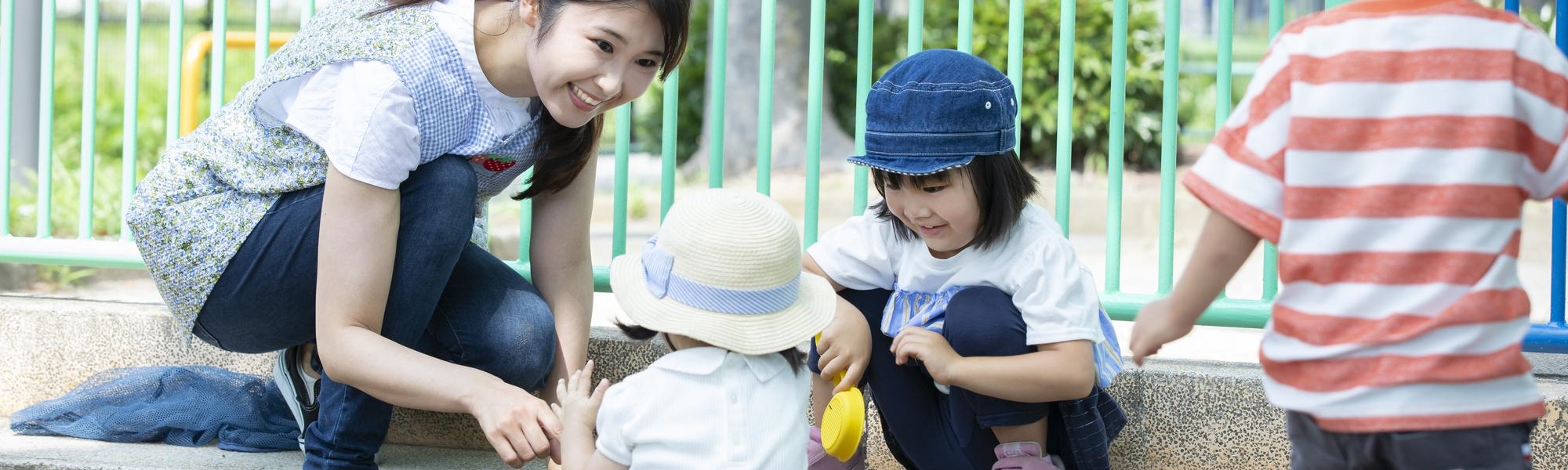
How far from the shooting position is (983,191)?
89.6 inches

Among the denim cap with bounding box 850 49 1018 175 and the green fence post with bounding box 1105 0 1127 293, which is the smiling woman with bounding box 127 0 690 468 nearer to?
the denim cap with bounding box 850 49 1018 175

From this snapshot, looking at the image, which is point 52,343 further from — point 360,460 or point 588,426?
point 588,426

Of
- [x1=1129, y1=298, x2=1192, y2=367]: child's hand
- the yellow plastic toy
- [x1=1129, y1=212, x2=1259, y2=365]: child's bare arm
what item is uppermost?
[x1=1129, y1=212, x2=1259, y2=365]: child's bare arm

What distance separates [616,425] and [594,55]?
61 centimetres

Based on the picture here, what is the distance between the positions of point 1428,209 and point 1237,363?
3.84ft

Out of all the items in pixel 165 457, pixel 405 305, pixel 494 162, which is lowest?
pixel 165 457

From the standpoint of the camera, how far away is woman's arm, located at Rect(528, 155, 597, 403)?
2.57 m

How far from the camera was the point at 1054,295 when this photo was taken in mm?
2199

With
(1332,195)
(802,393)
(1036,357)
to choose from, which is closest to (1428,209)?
(1332,195)

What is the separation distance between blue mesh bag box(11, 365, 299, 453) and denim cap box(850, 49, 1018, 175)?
4.12 ft

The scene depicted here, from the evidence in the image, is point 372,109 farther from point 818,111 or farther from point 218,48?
point 218,48

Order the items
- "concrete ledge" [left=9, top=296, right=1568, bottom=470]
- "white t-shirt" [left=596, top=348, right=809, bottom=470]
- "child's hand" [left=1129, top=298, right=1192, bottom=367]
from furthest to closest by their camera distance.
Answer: "concrete ledge" [left=9, top=296, right=1568, bottom=470]
"white t-shirt" [left=596, top=348, right=809, bottom=470]
"child's hand" [left=1129, top=298, right=1192, bottom=367]

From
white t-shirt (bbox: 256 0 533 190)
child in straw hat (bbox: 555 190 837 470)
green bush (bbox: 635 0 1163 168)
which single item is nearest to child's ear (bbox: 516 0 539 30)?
white t-shirt (bbox: 256 0 533 190)

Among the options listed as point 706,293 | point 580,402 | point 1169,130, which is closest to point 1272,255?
point 1169,130
